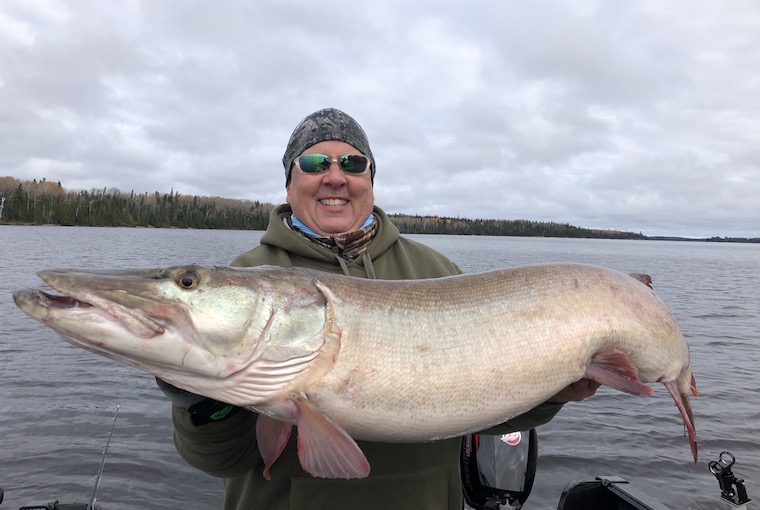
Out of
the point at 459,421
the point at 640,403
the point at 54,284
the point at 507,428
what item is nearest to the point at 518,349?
the point at 459,421

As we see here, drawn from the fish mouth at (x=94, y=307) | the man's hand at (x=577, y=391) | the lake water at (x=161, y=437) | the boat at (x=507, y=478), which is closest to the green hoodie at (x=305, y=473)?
the man's hand at (x=577, y=391)

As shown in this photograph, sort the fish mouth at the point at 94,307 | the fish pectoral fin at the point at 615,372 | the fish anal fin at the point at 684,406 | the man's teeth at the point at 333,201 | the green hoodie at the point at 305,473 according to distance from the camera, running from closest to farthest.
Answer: the fish mouth at the point at 94,307 < the green hoodie at the point at 305,473 < the fish pectoral fin at the point at 615,372 < the fish anal fin at the point at 684,406 < the man's teeth at the point at 333,201

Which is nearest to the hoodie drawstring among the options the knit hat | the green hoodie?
the green hoodie

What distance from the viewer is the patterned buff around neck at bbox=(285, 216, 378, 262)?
3.07 m

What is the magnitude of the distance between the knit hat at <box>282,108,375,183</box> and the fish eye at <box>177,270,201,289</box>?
1443mm

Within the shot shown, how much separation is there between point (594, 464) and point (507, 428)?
19.5 ft

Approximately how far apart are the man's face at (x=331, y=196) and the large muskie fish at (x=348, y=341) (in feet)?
2.92

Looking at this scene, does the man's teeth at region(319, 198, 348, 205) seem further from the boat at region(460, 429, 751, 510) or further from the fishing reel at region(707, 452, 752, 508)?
the fishing reel at region(707, 452, 752, 508)

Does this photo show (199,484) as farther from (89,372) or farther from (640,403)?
(640,403)

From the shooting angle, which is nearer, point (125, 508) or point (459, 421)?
point (459, 421)

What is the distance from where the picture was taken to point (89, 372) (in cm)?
1089

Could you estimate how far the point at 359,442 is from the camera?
271 cm

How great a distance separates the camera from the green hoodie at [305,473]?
7.61 ft

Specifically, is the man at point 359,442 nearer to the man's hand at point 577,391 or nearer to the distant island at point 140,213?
the man's hand at point 577,391
